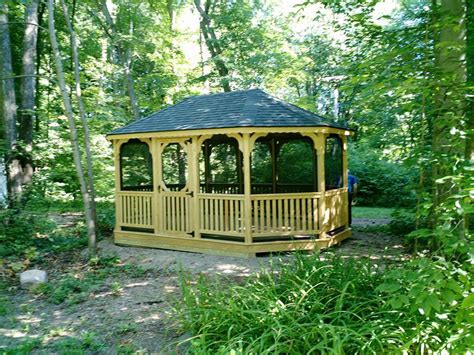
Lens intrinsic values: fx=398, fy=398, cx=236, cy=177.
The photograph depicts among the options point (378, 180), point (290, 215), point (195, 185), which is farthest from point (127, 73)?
point (290, 215)

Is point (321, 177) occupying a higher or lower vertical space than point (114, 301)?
higher

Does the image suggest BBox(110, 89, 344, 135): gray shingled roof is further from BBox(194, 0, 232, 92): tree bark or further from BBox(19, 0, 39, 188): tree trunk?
BBox(194, 0, 232, 92): tree bark

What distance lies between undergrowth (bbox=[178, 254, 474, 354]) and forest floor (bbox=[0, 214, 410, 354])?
1.42ft

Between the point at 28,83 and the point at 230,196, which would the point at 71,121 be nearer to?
the point at 230,196

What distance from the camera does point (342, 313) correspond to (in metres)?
3.71

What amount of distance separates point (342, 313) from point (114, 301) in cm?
343

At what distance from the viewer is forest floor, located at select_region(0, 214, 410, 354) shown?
4348 millimetres

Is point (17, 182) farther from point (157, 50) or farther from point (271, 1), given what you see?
point (271, 1)

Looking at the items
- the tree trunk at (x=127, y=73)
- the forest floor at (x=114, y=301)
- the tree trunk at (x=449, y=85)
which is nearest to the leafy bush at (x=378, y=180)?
the forest floor at (x=114, y=301)

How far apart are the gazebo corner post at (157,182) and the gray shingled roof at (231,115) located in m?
0.41

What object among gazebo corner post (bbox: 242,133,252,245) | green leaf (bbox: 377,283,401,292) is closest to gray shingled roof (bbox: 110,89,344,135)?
gazebo corner post (bbox: 242,133,252,245)

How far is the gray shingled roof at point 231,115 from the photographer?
→ 7.98 metres

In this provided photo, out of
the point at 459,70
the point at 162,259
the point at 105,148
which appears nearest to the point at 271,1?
the point at 105,148

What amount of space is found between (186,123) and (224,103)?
122cm
